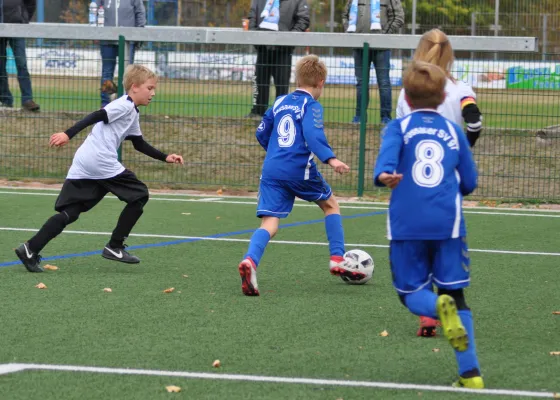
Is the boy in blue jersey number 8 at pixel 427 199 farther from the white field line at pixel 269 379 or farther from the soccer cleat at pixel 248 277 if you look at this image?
the soccer cleat at pixel 248 277

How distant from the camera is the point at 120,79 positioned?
1363cm

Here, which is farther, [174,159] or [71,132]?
[174,159]

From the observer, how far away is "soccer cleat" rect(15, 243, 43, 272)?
25.2 ft

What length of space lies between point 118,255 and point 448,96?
119 inches

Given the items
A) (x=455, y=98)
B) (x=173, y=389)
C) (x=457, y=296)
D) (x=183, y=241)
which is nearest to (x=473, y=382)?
(x=457, y=296)

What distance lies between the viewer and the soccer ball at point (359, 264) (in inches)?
293

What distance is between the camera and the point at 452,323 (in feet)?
14.9

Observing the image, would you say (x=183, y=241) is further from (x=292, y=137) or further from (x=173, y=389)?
(x=173, y=389)

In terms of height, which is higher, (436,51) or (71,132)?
(436,51)

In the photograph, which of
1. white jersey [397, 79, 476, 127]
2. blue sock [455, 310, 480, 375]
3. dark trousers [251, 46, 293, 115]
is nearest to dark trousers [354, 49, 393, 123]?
dark trousers [251, 46, 293, 115]

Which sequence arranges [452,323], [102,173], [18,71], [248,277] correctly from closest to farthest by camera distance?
[452,323] → [248,277] → [102,173] → [18,71]

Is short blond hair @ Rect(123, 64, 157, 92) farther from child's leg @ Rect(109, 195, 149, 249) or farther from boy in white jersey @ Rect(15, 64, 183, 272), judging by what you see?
child's leg @ Rect(109, 195, 149, 249)

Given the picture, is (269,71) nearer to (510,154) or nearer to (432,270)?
(510,154)

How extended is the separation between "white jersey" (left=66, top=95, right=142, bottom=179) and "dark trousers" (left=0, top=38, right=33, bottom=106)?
6.67 meters
